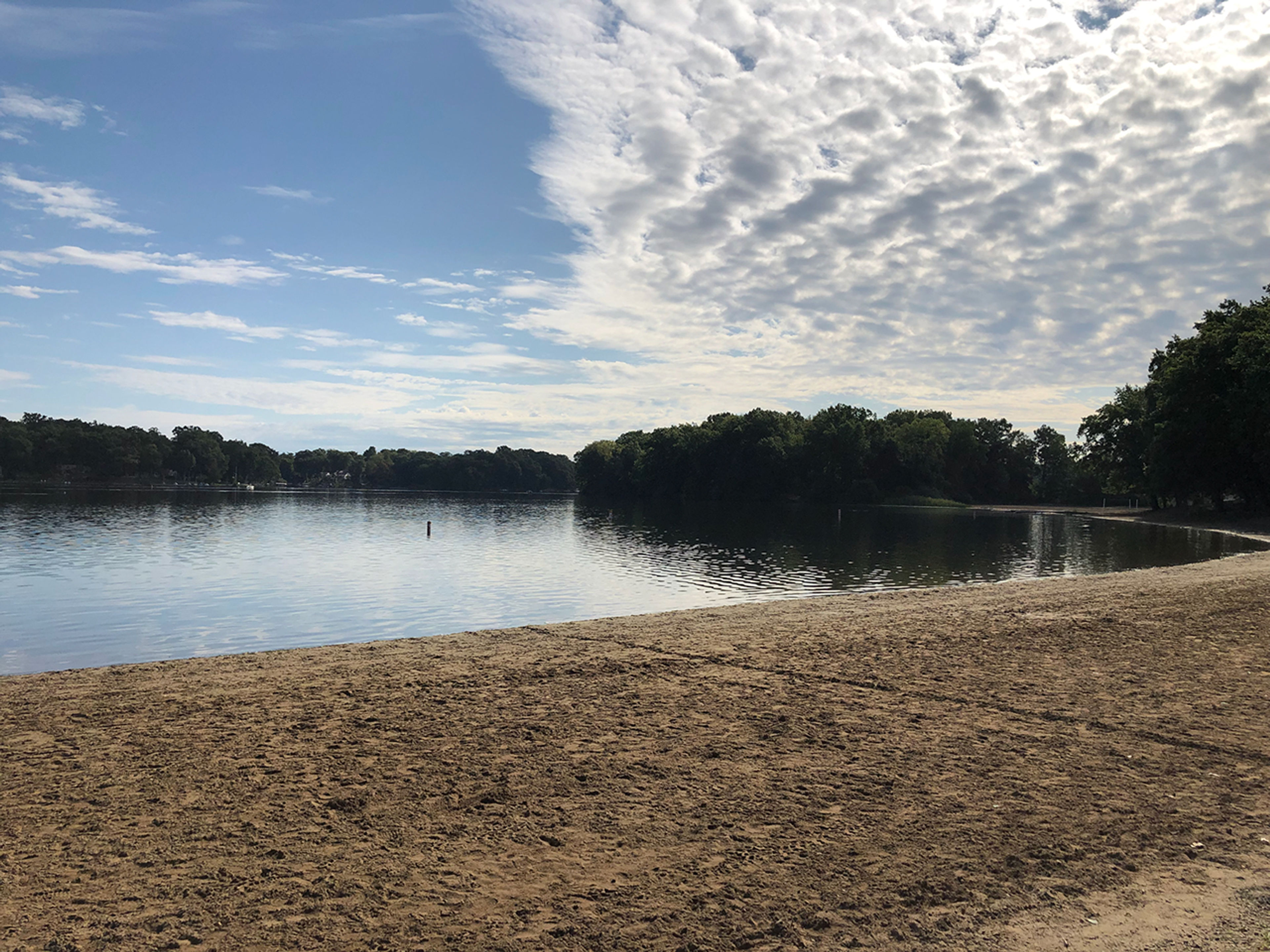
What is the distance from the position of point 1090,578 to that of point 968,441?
434 feet

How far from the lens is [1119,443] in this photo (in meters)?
87.9

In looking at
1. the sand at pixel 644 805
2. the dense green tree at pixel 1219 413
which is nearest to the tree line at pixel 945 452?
the dense green tree at pixel 1219 413

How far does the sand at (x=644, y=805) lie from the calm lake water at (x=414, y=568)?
8357 millimetres

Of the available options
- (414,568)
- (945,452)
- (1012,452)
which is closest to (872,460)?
(945,452)

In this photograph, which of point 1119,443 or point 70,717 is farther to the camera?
point 1119,443

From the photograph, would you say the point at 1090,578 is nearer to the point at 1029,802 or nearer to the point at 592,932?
the point at 1029,802

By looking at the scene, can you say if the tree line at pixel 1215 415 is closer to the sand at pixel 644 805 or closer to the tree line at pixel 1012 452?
the tree line at pixel 1012 452

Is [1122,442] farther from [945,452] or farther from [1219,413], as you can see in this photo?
[945,452]

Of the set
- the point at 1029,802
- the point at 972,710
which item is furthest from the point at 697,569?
the point at 1029,802

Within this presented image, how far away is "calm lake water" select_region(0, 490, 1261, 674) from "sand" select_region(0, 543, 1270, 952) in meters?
8.36

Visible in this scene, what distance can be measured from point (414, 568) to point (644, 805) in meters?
30.0

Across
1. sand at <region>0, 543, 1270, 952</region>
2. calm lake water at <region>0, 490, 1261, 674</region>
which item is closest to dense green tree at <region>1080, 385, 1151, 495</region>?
calm lake water at <region>0, 490, 1261, 674</region>

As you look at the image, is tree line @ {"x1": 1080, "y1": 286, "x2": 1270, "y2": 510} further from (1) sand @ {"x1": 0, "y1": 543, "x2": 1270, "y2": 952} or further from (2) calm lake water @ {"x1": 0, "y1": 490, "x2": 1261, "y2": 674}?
(1) sand @ {"x1": 0, "y1": 543, "x2": 1270, "y2": 952}

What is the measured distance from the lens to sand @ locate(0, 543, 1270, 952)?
15.9ft
